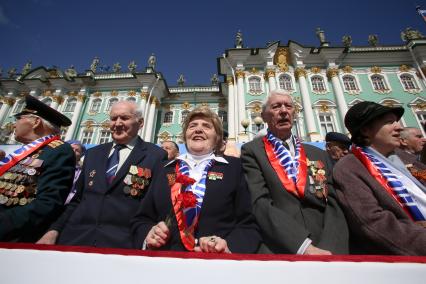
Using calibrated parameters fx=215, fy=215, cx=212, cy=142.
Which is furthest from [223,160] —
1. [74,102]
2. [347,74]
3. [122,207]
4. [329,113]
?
[74,102]

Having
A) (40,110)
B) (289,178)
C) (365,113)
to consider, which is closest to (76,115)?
(40,110)

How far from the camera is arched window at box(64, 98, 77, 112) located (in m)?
24.5

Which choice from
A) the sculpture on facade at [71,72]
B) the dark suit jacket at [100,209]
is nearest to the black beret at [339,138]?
the dark suit jacket at [100,209]

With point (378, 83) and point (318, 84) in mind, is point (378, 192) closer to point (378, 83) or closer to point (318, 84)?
point (318, 84)

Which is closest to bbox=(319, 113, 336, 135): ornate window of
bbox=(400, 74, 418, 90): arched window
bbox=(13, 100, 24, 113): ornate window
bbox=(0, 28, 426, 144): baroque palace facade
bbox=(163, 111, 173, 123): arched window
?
bbox=(0, 28, 426, 144): baroque palace facade

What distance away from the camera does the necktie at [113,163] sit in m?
2.47

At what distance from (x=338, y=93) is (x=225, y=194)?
72.2 feet

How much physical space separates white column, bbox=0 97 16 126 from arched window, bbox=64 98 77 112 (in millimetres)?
7048

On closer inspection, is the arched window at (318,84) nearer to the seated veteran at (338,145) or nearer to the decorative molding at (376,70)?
the decorative molding at (376,70)

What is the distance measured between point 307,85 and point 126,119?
2176 centimetres

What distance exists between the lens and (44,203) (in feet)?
6.72

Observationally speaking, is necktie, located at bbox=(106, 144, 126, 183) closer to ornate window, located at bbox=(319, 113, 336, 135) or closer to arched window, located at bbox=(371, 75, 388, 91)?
ornate window, located at bbox=(319, 113, 336, 135)

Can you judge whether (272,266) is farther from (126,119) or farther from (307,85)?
(307,85)

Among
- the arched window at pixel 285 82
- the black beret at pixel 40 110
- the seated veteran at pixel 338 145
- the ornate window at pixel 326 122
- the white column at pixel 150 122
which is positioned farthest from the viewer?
the white column at pixel 150 122
